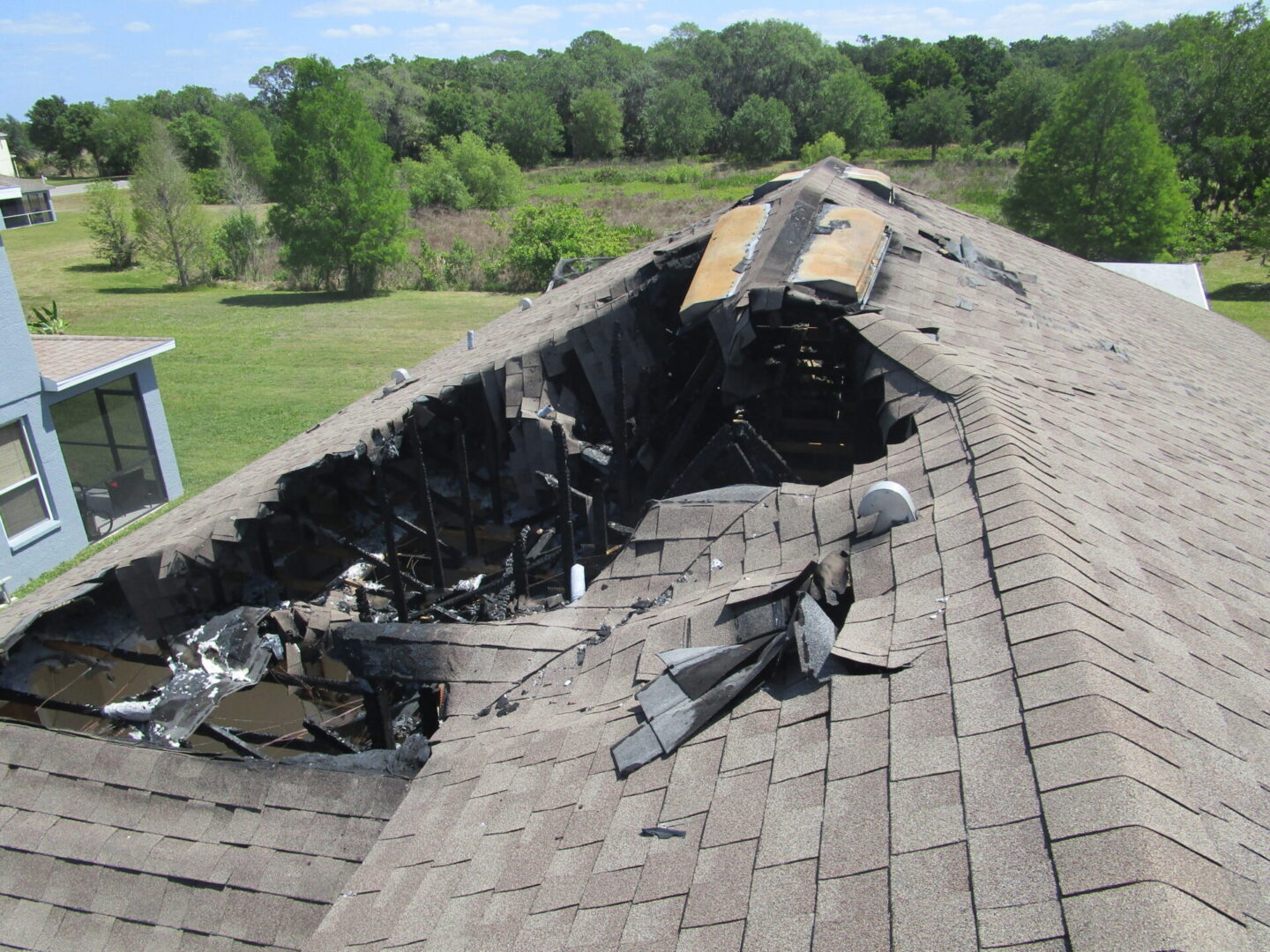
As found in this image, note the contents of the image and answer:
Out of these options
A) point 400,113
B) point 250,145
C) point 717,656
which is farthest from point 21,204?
point 400,113

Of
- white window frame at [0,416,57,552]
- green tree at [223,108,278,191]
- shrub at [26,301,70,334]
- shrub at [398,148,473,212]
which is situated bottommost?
white window frame at [0,416,57,552]

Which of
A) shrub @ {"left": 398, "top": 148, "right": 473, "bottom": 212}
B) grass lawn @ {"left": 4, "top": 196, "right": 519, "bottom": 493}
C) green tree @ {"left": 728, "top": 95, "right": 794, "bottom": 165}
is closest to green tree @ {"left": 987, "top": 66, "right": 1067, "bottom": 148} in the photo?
green tree @ {"left": 728, "top": 95, "right": 794, "bottom": 165}

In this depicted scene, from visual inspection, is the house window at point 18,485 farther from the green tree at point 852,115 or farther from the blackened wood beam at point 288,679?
the green tree at point 852,115

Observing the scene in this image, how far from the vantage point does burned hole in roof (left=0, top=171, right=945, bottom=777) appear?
20.9 ft

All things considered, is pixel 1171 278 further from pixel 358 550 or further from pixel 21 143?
pixel 21 143

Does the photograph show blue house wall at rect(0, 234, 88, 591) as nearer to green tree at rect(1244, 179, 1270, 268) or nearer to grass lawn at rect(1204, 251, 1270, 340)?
grass lawn at rect(1204, 251, 1270, 340)

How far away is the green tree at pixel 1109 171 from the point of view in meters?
30.0

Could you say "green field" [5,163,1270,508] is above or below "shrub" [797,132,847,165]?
below

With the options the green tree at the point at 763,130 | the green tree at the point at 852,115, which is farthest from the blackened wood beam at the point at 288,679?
the green tree at the point at 852,115

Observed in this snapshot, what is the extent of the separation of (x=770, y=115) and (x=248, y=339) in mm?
49443

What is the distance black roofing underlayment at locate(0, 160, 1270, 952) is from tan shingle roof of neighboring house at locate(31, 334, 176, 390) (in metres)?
8.86

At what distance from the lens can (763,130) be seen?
69.3 metres

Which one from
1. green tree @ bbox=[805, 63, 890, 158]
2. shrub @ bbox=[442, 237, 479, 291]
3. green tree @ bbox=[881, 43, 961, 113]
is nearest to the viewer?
shrub @ bbox=[442, 237, 479, 291]

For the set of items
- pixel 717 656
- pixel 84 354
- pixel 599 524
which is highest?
pixel 717 656
